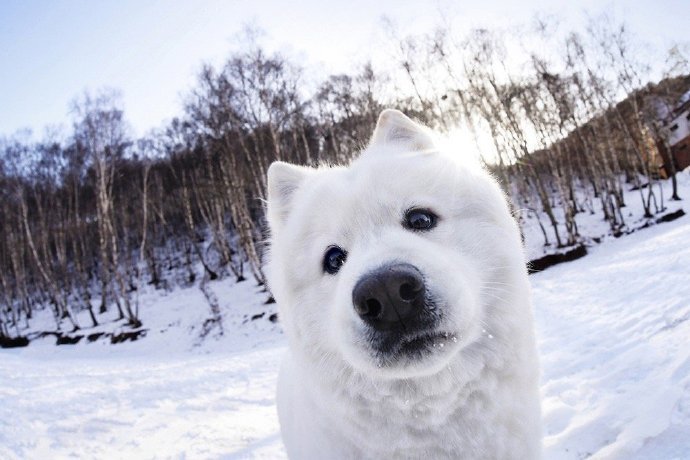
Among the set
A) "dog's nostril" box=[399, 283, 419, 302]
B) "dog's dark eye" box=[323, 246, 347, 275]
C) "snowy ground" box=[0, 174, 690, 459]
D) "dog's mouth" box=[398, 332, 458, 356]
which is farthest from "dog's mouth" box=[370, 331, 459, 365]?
"snowy ground" box=[0, 174, 690, 459]

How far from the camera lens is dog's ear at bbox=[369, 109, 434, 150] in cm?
206

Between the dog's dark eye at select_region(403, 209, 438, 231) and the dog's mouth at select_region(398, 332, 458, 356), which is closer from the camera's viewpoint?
the dog's mouth at select_region(398, 332, 458, 356)

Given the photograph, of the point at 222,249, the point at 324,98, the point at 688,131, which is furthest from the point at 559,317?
the point at 688,131

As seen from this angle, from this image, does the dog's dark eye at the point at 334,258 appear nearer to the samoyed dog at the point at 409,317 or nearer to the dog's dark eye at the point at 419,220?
the samoyed dog at the point at 409,317

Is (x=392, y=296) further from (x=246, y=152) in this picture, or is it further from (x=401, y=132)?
(x=246, y=152)

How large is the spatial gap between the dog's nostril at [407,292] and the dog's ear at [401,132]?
1039mm

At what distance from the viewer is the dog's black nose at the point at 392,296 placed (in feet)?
4.02

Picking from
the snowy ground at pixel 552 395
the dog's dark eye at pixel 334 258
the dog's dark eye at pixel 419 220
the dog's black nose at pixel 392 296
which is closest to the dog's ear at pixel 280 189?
the dog's dark eye at pixel 334 258

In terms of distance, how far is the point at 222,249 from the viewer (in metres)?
21.0

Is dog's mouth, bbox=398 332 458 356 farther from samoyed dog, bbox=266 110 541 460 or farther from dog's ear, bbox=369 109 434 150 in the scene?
dog's ear, bbox=369 109 434 150

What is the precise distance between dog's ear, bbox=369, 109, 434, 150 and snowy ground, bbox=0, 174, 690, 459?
1.93 meters

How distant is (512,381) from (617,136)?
30.7m

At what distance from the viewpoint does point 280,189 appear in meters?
2.11

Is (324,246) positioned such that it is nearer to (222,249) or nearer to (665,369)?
(665,369)
